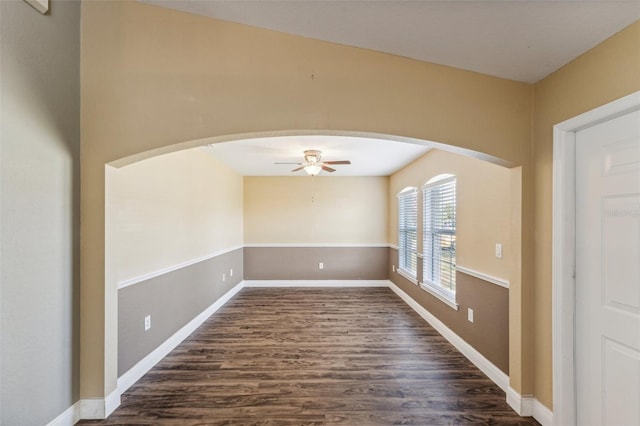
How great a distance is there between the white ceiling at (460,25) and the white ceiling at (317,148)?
1.19 m

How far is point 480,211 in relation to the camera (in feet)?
8.98

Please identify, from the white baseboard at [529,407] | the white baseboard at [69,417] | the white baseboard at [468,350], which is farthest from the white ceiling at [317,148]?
the white baseboard at [69,417]

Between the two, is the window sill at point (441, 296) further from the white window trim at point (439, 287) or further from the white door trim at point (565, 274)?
the white door trim at point (565, 274)

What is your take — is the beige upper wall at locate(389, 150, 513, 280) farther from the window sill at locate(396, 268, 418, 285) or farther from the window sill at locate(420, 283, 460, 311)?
the window sill at locate(396, 268, 418, 285)

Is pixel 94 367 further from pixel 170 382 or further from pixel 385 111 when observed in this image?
pixel 385 111

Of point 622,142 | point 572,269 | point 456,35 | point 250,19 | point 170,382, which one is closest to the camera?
point 622,142

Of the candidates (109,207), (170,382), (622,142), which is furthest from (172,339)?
(622,142)

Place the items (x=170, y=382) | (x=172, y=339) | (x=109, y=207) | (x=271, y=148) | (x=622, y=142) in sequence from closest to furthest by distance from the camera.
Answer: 1. (x=622, y=142)
2. (x=109, y=207)
3. (x=170, y=382)
4. (x=172, y=339)
5. (x=271, y=148)

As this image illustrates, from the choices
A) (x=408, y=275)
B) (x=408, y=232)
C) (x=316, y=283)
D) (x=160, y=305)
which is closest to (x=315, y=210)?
(x=316, y=283)

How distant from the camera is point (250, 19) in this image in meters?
1.91

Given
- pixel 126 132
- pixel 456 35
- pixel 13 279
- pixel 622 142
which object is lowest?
pixel 13 279

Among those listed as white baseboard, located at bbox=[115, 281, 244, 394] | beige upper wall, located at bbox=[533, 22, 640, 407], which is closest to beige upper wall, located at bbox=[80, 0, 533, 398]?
white baseboard, located at bbox=[115, 281, 244, 394]

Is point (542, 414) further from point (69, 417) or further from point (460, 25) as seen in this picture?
point (69, 417)

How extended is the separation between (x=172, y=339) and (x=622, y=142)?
4073mm
